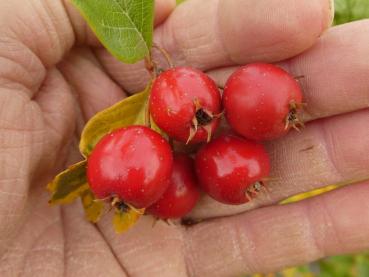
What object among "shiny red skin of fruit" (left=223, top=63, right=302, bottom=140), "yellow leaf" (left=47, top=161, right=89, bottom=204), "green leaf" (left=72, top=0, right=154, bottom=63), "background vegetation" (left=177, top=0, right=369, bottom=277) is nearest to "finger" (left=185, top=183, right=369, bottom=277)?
"yellow leaf" (left=47, top=161, right=89, bottom=204)

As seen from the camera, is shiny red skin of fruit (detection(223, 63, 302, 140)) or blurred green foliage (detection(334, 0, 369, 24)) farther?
blurred green foliage (detection(334, 0, 369, 24))

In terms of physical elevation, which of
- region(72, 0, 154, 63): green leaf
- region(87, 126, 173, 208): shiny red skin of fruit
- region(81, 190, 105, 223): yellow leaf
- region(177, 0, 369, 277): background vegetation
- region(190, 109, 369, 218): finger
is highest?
region(72, 0, 154, 63): green leaf

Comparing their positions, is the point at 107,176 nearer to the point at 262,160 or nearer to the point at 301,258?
the point at 262,160

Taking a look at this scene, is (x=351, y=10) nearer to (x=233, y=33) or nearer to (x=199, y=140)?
(x=233, y=33)

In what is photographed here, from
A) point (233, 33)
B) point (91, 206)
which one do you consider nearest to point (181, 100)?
point (233, 33)

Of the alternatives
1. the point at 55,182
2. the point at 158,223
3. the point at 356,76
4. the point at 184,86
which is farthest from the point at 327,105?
the point at 55,182

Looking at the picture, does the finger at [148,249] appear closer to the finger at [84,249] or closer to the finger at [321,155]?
the finger at [84,249]

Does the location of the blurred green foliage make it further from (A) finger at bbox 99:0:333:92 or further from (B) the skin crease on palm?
(A) finger at bbox 99:0:333:92
